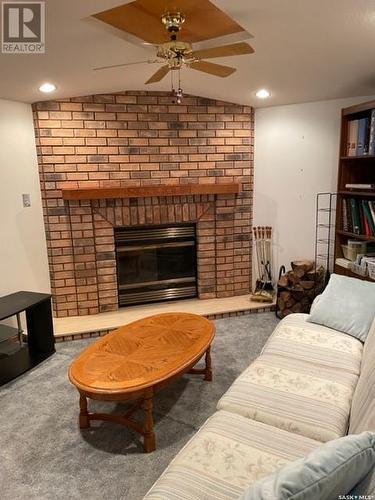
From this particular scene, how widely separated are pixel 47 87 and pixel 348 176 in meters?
2.83

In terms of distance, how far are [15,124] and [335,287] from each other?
3.07m

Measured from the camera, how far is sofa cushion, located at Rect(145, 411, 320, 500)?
1.25 meters

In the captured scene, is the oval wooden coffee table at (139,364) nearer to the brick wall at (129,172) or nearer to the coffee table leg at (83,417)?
the coffee table leg at (83,417)

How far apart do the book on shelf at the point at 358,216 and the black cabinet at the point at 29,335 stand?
2.84m

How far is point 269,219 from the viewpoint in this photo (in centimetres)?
416

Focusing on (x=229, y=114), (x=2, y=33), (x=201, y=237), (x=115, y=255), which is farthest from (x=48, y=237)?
(x=229, y=114)

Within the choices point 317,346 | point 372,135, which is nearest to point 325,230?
point 372,135

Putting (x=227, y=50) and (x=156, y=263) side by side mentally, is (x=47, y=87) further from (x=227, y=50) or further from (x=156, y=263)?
(x=156, y=263)

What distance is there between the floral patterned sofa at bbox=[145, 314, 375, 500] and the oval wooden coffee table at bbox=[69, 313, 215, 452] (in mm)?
392

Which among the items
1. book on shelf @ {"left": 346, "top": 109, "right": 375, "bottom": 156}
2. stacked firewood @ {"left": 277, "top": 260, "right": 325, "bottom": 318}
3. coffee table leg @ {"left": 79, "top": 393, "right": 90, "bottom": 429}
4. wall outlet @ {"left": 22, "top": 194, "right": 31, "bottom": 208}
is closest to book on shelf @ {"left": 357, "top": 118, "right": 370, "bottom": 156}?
book on shelf @ {"left": 346, "top": 109, "right": 375, "bottom": 156}

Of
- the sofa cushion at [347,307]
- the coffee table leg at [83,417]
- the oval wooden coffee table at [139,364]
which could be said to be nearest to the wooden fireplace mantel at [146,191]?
the oval wooden coffee table at [139,364]

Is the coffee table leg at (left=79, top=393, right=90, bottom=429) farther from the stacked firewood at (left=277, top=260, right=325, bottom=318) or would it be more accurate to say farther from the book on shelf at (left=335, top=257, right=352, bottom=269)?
the book on shelf at (left=335, top=257, right=352, bottom=269)

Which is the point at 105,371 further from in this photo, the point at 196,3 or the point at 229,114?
the point at 229,114

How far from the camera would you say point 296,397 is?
174 centimetres
